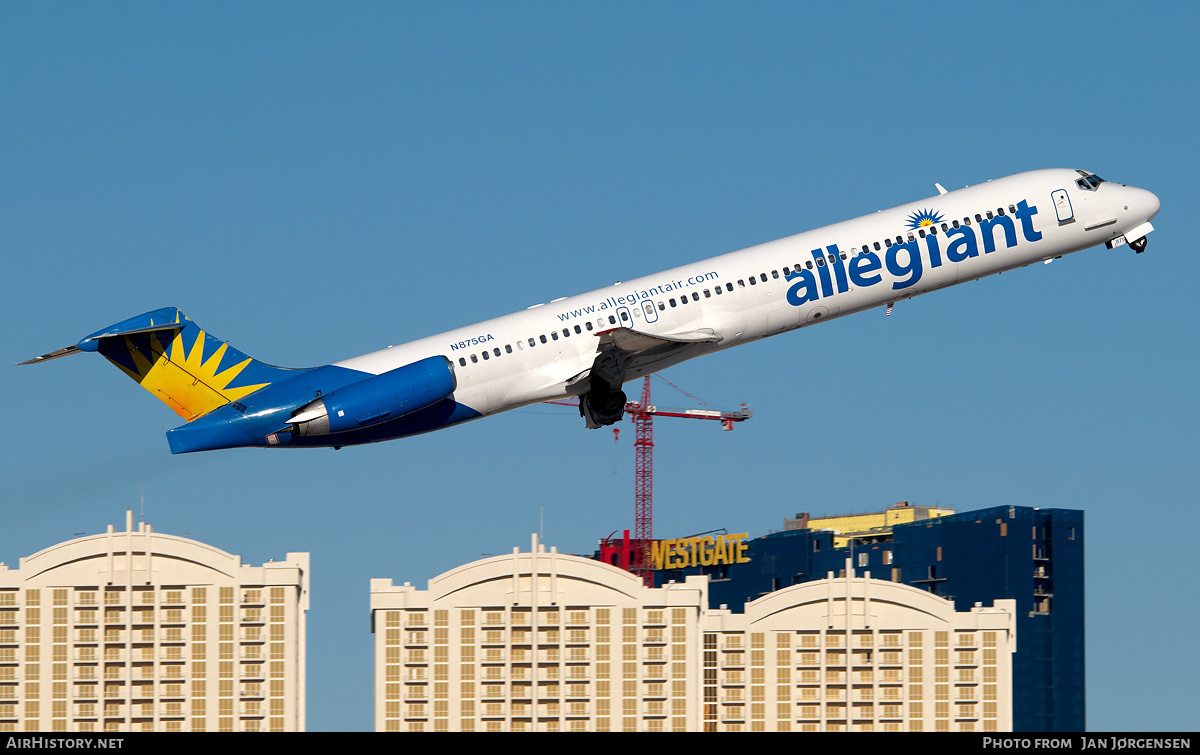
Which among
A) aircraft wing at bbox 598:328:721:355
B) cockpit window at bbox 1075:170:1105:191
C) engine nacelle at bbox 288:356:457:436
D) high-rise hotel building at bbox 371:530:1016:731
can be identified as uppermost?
cockpit window at bbox 1075:170:1105:191

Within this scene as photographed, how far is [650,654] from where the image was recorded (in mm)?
74938

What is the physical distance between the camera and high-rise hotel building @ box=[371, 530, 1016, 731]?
73812 millimetres

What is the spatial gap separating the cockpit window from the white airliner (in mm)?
830

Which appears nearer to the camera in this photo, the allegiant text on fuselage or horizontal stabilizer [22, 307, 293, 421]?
horizontal stabilizer [22, 307, 293, 421]

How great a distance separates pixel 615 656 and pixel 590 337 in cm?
3399

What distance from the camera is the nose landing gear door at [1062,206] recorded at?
47.0 meters

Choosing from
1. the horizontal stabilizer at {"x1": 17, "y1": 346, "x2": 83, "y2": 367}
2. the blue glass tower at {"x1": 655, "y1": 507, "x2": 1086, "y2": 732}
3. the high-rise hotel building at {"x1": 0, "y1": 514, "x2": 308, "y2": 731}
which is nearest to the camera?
the horizontal stabilizer at {"x1": 17, "y1": 346, "x2": 83, "y2": 367}

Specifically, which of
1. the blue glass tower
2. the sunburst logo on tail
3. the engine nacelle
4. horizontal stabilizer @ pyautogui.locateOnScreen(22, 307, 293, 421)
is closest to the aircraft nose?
the sunburst logo on tail

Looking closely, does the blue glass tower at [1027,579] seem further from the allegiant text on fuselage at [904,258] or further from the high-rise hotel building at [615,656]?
the allegiant text on fuselage at [904,258]

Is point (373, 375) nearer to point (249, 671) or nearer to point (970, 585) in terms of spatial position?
point (249, 671)

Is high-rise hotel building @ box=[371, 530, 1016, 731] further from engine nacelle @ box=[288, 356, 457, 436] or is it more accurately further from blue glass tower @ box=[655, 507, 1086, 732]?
blue glass tower @ box=[655, 507, 1086, 732]

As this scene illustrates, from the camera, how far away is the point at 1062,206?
47.0 meters
